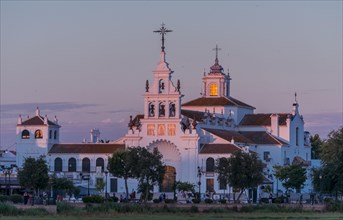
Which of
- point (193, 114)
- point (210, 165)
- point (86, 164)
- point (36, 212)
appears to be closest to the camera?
point (36, 212)

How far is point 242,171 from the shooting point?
131625 millimetres

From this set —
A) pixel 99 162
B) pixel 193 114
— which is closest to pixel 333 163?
pixel 193 114

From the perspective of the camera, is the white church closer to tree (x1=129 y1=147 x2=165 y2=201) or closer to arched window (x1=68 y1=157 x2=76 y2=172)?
arched window (x1=68 y1=157 x2=76 y2=172)

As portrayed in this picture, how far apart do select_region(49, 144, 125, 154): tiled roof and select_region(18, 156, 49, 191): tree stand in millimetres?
22565

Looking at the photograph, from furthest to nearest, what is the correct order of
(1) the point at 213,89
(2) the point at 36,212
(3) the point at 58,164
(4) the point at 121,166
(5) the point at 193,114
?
1. (1) the point at 213,89
2. (5) the point at 193,114
3. (3) the point at 58,164
4. (4) the point at 121,166
5. (2) the point at 36,212

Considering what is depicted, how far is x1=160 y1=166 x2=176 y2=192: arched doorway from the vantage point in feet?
499

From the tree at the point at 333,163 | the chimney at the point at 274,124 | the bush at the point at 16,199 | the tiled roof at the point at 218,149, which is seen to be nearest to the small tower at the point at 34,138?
the tiled roof at the point at 218,149

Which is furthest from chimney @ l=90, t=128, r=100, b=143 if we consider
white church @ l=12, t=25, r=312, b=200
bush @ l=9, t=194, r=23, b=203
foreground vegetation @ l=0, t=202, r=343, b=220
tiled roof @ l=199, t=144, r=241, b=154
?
foreground vegetation @ l=0, t=202, r=343, b=220

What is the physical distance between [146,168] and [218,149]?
15.4 meters

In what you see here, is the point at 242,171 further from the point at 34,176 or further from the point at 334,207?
the point at 334,207

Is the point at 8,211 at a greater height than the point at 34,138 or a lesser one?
lesser

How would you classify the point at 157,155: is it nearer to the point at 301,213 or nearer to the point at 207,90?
the point at 207,90

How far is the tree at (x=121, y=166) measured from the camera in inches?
5482

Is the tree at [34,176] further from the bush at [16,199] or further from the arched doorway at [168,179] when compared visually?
the arched doorway at [168,179]
